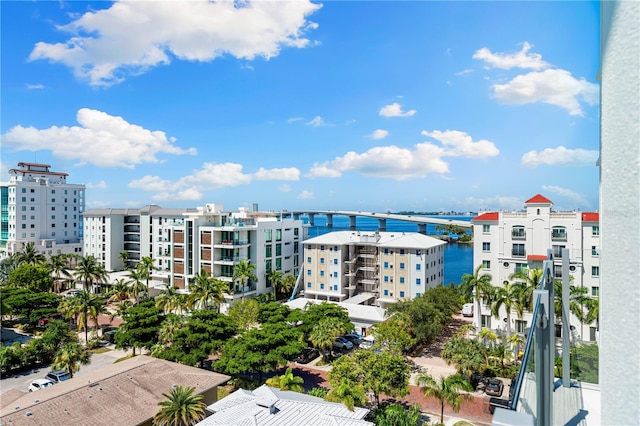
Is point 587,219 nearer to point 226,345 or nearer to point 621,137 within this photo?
point 226,345

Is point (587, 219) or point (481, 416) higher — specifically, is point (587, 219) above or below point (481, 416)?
above

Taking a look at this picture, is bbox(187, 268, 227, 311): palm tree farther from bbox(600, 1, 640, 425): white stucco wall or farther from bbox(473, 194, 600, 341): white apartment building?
bbox(600, 1, 640, 425): white stucco wall

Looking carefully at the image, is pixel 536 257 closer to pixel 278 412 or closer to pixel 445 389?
pixel 445 389

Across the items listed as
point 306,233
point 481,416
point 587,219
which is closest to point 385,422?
point 481,416

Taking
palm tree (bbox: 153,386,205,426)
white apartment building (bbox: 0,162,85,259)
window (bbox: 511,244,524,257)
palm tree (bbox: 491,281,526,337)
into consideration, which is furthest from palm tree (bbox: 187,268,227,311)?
white apartment building (bbox: 0,162,85,259)

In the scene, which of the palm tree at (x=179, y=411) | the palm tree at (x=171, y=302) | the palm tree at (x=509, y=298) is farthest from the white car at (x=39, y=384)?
the palm tree at (x=509, y=298)

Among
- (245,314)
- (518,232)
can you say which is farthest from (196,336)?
(518,232)
